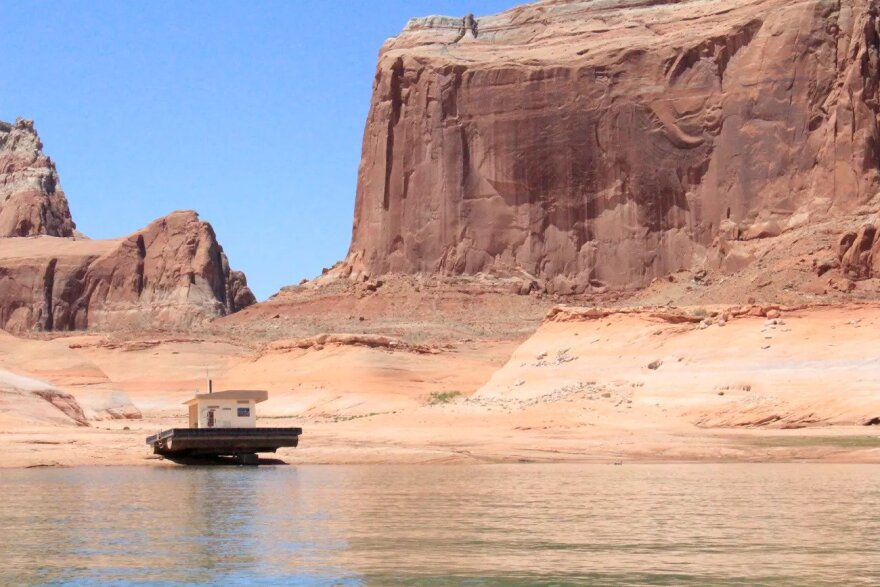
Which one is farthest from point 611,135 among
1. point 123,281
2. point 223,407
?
point 223,407

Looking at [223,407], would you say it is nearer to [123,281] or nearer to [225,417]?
[225,417]

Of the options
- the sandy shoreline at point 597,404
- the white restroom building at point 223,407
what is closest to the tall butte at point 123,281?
the sandy shoreline at point 597,404

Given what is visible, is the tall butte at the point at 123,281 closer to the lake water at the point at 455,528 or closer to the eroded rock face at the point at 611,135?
the eroded rock face at the point at 611,135

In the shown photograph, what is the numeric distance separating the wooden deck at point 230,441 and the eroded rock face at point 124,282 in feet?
354

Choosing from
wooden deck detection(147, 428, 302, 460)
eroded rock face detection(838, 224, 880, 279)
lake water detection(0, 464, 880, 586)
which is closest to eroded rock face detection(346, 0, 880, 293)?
eroded rock face detection(838, 224, 880, 279)

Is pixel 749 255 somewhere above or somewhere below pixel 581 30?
below

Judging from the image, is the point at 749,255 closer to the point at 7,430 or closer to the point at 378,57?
the point at 378,57

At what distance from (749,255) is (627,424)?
162 feet

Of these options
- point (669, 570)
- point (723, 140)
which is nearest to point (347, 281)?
point (723, 140)

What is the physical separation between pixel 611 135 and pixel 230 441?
227ft

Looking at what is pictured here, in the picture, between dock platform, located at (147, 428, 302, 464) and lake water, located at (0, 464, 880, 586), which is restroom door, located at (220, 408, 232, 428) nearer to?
dock platform, located at (147, 428, 302, 464)

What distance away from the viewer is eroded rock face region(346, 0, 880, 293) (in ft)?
300

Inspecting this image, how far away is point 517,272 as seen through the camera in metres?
101

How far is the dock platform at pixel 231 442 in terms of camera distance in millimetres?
35062
